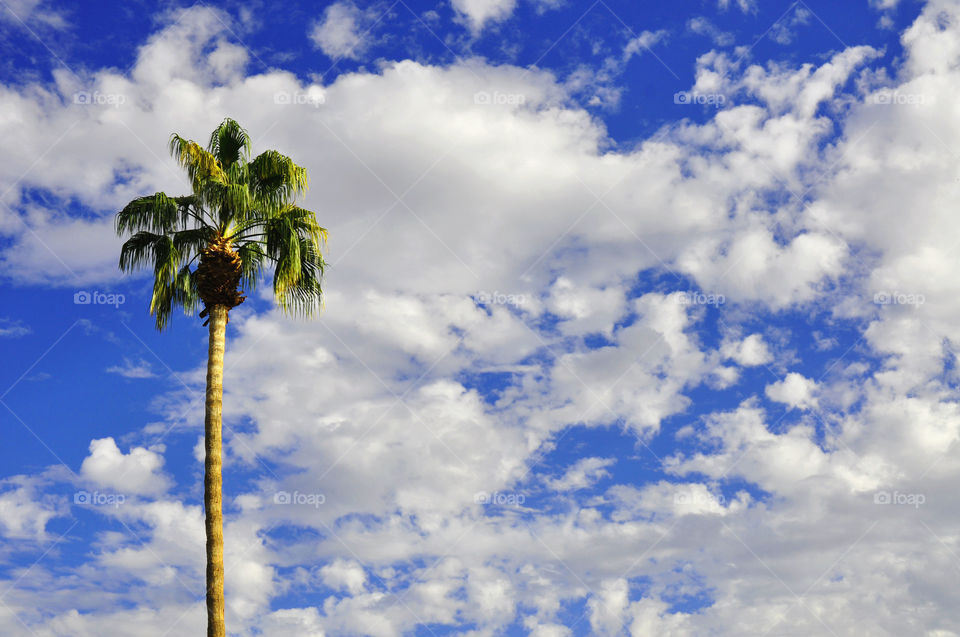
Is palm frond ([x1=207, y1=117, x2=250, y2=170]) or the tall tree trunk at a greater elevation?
palm frond ([x1=207, y1=117, x2=250, y2=170])

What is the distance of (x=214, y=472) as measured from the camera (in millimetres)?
25031

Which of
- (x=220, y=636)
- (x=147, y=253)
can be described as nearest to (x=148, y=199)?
(x=147, y=253)

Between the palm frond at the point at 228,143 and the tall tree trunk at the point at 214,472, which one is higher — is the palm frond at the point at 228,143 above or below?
above

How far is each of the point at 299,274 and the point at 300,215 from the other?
2175 mm

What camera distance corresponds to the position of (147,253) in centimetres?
2867

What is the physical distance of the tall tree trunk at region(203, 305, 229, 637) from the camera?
23641 millimetres

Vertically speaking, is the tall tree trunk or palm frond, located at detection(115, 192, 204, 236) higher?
palm frond, located at detection(115, 192, 204, 236)

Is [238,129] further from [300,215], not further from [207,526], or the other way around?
[207,526]

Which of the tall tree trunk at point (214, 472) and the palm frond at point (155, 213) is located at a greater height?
the palm frond at point (155, 213)

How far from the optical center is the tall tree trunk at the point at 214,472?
23.6 metres

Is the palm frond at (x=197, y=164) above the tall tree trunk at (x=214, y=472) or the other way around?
above

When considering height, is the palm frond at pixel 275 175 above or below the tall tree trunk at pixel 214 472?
above

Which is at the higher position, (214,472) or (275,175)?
(275,175)

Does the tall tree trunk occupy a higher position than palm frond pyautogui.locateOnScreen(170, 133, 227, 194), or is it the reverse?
palm frond pyautogui.locateOnScreen(170, 133, 227, 194)
